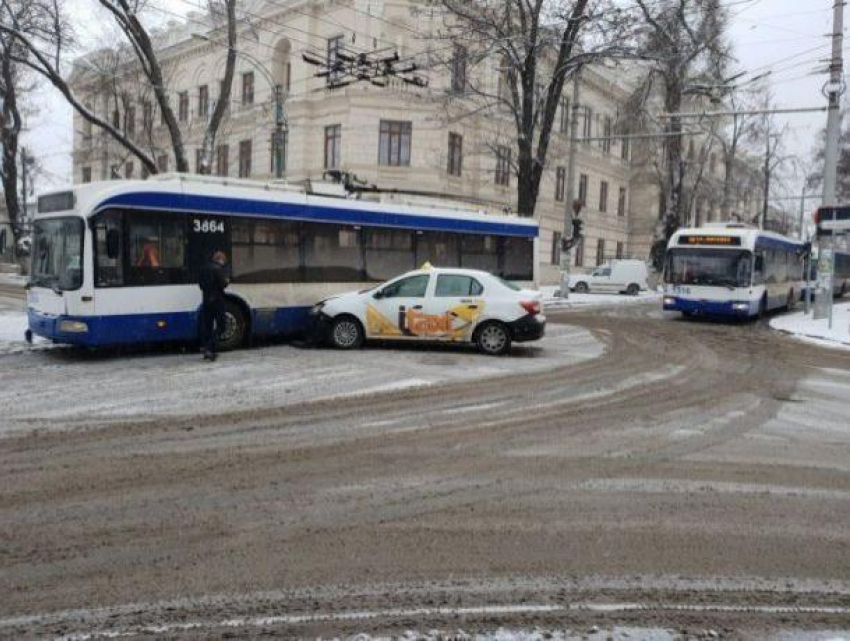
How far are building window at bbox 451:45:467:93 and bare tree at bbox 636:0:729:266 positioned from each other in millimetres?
5946

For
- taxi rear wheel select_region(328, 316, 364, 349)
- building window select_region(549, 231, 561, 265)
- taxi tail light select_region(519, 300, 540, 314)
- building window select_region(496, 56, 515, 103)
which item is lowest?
taxi rear wheel select_region(328, 316, 364, 349)

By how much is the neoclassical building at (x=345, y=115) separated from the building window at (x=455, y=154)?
2.1 inches

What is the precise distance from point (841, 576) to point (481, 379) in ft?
21.8

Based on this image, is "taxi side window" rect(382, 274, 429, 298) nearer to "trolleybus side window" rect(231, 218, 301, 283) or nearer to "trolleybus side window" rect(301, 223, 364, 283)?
"trolleybus side window" rect(301, 223, 364, 283)

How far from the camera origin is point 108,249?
449 inches

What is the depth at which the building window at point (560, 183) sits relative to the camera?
1898 inches

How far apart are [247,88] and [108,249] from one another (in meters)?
34.2

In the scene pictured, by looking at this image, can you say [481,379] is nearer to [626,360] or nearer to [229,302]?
[626,360]

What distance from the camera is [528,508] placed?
5.15m

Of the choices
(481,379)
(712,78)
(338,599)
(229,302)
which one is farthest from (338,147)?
(338,599)

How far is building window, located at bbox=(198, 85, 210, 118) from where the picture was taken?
44469 millimetres

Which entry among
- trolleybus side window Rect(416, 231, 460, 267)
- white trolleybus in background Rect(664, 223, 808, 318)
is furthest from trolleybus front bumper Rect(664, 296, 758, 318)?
trolleybus side window Rect(416, 231, 460, 267)

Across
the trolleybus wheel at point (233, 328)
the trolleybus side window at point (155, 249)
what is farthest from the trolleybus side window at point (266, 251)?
the trolleybus side window at point (155, 249)

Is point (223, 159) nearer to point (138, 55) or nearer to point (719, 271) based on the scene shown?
point (138, 55)
